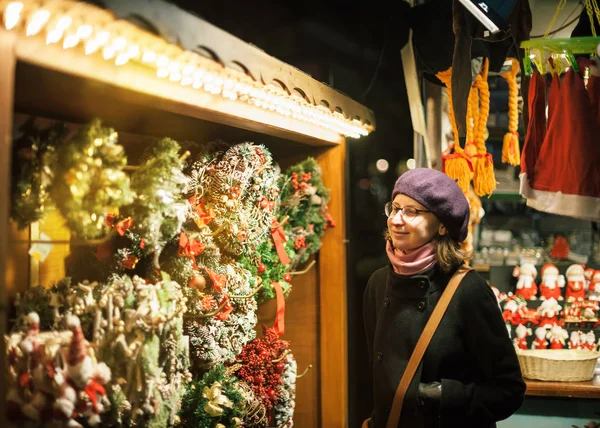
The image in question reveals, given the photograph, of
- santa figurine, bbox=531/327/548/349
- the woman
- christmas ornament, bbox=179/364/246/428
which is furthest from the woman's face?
santa figurine, bbox=531/327/548/349

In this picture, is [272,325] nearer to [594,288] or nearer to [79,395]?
[79,395]

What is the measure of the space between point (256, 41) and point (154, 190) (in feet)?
3.76

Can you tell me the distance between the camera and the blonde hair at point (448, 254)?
214 centimetres

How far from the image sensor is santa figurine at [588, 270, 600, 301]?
11.1 ft

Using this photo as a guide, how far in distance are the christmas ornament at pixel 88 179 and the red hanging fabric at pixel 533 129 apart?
183 cm

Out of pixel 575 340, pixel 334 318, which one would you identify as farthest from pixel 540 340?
pixel 334 318

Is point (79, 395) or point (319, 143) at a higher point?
point (319, 143)

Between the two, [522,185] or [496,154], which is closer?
[522,185]

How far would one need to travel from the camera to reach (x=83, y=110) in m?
1.59

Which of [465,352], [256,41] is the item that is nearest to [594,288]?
[465,352]

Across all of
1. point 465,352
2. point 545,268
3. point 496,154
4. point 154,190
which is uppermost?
point 496,154

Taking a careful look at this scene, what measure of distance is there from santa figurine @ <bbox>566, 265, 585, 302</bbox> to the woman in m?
1.58

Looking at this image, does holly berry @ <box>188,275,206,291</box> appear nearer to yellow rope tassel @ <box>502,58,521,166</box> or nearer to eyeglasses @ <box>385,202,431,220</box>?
eyeglasses @ <box>385,202,431,220</box>

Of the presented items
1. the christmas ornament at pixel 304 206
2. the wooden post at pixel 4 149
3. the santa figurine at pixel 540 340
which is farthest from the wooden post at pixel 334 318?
the wooden post at pixel 4 149
